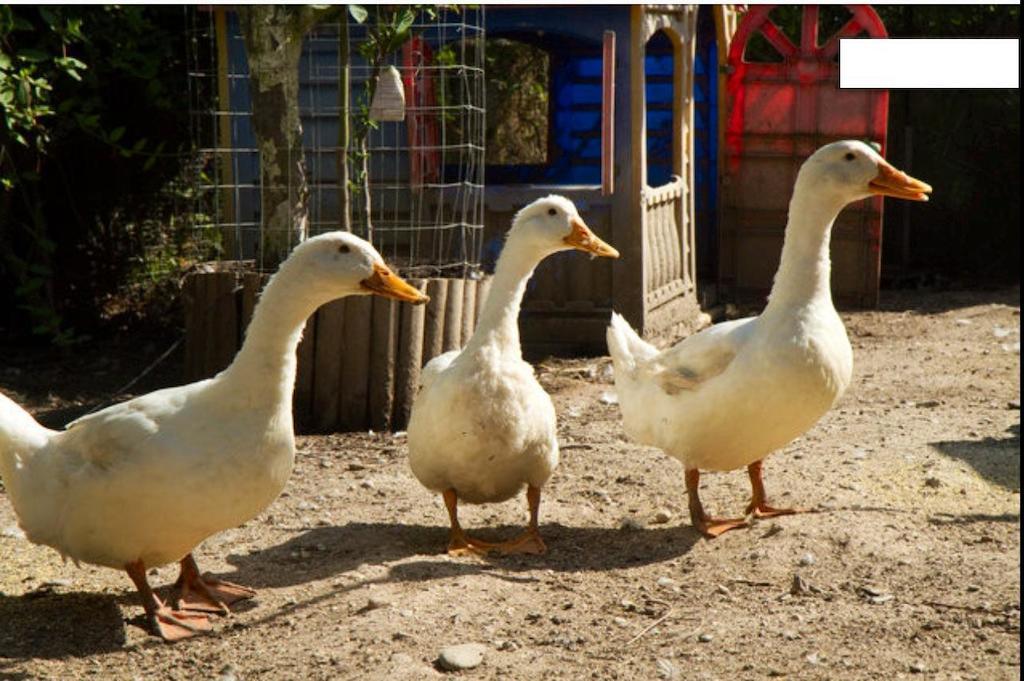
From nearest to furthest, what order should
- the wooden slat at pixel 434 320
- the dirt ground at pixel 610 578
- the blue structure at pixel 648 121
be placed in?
the dirt ground at pixel 610 578 → the wooden slat at pixel 434 320 → the blue structure at pixel 648 121

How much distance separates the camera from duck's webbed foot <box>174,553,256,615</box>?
4383mm

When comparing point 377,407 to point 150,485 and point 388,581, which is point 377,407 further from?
point 150,485

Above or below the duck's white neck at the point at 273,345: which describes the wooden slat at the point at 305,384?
below

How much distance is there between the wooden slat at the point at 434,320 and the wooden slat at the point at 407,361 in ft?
0.13

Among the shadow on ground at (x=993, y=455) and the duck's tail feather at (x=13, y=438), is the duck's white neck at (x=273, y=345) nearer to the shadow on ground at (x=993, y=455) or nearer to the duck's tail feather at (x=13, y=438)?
the duck's tail feather at (x=13, y=438)

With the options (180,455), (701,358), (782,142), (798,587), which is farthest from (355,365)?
(782,142)

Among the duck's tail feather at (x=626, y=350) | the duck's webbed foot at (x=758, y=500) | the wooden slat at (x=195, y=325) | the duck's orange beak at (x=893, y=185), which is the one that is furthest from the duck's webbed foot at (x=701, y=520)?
the wooden slat at (x=195, y=325)

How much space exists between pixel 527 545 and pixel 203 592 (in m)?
1.27

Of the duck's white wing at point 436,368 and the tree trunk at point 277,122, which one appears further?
the tree trunk at point 277,122

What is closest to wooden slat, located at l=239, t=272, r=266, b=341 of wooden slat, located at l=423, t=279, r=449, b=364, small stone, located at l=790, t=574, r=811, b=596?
wooden slat, located at l=423, t=279, r=449, b=364

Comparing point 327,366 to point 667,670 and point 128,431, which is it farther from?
point 667,670

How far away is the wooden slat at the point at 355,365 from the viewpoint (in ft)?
22.9

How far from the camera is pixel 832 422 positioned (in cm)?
718

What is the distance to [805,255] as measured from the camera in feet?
17.1
